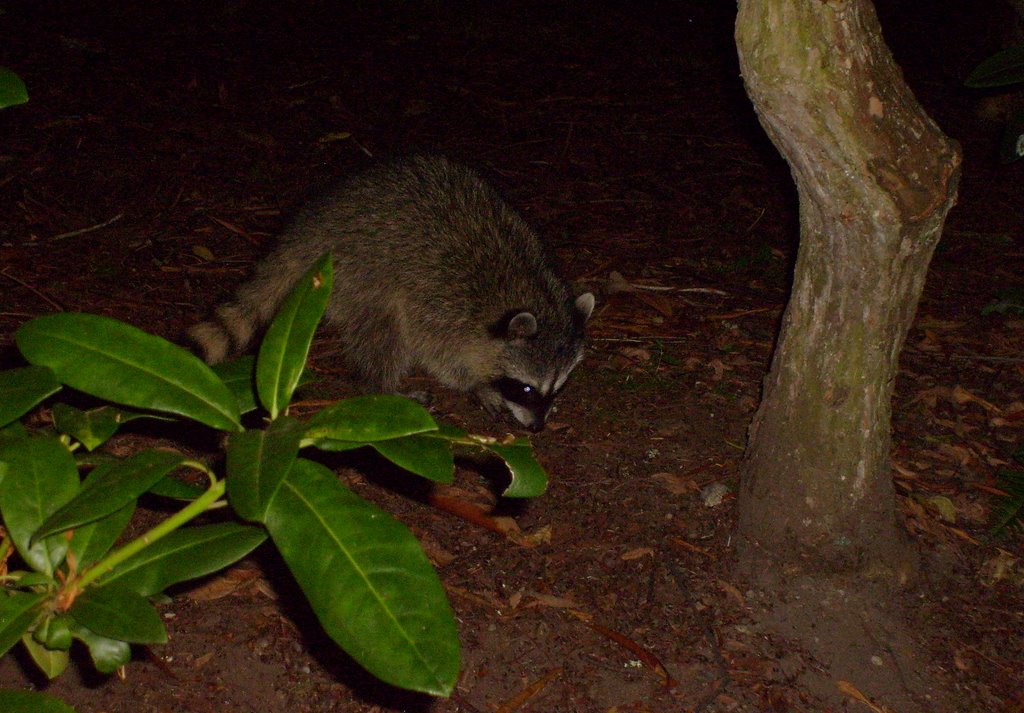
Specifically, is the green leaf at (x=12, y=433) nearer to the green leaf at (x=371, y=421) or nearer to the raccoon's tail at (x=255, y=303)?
the green leaf at (x=371, y=421)

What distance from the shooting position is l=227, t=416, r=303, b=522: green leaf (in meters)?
1.10

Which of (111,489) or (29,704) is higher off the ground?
(111,489)

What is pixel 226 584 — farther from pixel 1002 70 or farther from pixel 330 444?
pixel 1002 70

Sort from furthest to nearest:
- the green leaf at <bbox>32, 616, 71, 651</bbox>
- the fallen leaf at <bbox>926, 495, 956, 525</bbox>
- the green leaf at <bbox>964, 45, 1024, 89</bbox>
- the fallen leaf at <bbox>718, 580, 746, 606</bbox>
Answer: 1. the fallen leaf at <bbox>926, 495, 956, 525</bbox>
2. the fallen leaf at <bbox>718, 580, 746, 606</bbox>
3. the green leaf at <bbox>964, 45, 1024, 89</bbox>
4. the green leaf at <bbox>32, 616, 71, 651</bbox>

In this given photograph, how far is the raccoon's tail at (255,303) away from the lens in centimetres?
434

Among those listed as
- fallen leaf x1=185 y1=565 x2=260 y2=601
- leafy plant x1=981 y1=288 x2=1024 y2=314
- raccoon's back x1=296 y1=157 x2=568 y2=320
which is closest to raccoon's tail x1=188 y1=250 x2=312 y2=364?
raccoon's back x1=296 y1=157 x2=568 y2=320

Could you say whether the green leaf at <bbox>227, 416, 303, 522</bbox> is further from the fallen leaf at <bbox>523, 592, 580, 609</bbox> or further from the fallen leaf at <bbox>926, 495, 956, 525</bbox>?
the fallen leaf at <bbox>926, 495, 956, 525</bbox>

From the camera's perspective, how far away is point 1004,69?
3.00 meters

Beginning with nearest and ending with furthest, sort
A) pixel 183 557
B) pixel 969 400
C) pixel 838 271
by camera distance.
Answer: pixel 183 557 < pixel 838 271 < pixel 969 400

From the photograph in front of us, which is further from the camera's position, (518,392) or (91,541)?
(518,392)

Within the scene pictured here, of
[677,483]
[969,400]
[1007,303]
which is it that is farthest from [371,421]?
[1007,303]

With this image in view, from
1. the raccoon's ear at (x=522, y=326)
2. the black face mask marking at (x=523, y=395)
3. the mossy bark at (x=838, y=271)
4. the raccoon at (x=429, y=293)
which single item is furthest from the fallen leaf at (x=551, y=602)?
the raccoon's ear at (x=522, y=326)

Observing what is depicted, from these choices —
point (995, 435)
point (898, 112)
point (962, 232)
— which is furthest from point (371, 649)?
point (962, 232)

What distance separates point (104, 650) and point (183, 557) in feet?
0.50
